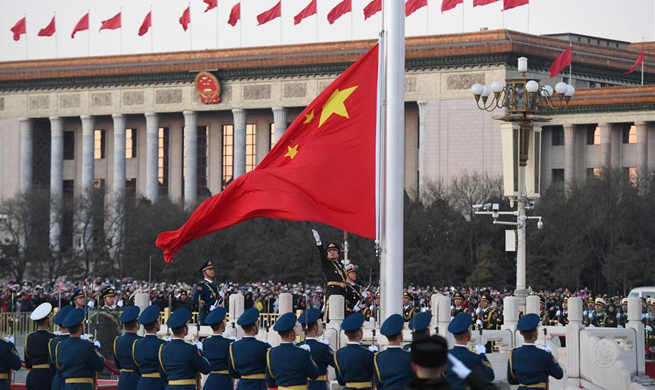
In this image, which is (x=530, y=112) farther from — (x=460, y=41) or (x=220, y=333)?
(x=460, y=41)

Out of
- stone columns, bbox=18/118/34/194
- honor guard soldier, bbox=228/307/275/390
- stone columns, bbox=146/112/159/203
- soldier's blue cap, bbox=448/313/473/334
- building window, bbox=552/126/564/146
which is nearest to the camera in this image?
soldier's blue cap, bbox=448/313/473/334

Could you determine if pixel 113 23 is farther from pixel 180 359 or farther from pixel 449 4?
pixel 180 359

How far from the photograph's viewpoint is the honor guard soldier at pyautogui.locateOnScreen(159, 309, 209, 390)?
14.4 m

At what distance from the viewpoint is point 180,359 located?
1448 cm

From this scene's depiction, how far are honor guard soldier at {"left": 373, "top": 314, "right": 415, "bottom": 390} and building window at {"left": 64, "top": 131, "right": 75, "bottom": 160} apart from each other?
74.2 metres

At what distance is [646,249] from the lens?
51.8m

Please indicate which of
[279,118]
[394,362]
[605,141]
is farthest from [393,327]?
[279,118]

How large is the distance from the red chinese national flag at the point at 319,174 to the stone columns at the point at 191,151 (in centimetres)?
6153

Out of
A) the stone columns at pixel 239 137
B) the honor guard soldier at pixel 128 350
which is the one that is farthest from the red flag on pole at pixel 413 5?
the stone columns at pixel 239 137

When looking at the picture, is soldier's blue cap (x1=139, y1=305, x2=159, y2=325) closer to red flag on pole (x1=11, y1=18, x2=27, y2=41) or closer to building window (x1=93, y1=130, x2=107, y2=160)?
red flag on pole (x1=11, y1=18, x2=27, y2=41)

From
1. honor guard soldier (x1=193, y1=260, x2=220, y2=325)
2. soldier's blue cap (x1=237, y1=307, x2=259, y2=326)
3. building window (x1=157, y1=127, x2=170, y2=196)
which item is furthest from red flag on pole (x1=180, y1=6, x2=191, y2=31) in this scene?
soldier's blue cap (x1=237, y1=307, x2=259, y2=326)

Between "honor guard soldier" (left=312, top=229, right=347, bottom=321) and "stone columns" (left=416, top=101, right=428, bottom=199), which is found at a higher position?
"stone columns" (left=416, top=101, right=428, bottom=199)

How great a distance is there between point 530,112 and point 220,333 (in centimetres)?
1556

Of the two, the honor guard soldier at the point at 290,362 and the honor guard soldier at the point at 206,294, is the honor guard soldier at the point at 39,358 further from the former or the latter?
the honor guard soldier at the point at 206,294
